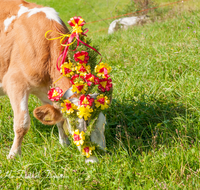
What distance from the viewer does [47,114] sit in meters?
2.36

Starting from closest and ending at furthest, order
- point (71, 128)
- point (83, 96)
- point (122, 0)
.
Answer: point (83, 96), point (71, 128), point (122, 0)

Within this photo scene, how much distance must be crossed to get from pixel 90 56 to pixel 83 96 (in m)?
0.42

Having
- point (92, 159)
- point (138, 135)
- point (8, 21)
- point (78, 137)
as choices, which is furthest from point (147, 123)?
point (8, 21)

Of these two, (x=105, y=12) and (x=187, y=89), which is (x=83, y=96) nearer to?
(x=187, y=89)

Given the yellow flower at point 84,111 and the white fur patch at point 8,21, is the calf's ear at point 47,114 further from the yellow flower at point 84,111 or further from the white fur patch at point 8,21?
the white fur patch at point 8,21

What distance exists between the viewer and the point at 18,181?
2.39 m

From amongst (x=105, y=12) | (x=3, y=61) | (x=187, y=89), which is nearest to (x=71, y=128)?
(x=3, y=61)

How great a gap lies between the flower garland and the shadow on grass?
576mm

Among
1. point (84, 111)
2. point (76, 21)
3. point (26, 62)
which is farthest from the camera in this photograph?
point (26, 62)

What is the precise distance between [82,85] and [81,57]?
0.88 ft

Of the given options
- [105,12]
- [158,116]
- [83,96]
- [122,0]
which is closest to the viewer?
[83,96]

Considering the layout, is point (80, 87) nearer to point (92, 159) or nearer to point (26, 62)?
point (92, 159)

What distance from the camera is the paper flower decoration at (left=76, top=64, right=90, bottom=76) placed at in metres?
2.28

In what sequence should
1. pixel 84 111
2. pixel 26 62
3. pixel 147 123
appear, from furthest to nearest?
pixel 147 123, pixel 26 62, pixel 84 111
